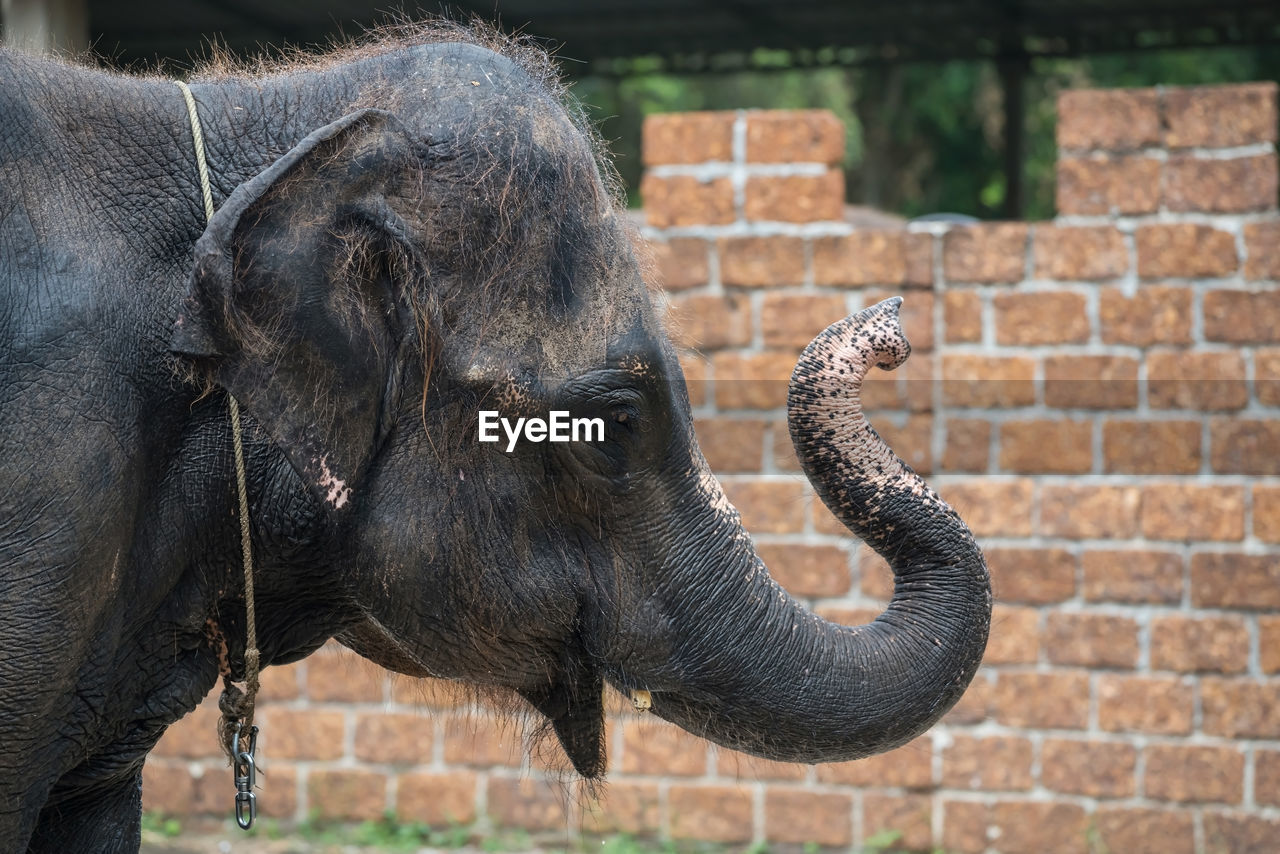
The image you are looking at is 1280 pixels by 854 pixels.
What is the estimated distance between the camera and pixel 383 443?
191 cm

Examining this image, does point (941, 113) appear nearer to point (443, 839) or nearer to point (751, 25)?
point (751, 25)

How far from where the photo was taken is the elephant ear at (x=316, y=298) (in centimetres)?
175

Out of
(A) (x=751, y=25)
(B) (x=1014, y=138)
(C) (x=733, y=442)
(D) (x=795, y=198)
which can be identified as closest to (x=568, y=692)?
(C) (x=733, y=442)

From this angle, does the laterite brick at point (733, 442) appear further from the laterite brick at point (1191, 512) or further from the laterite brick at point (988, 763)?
the laterite brick at point (1191, 512)

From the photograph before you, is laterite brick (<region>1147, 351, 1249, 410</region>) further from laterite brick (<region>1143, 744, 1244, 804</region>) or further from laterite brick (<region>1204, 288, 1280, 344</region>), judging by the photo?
laterite brick (<region>1143, 744, 1244, 804</region>)

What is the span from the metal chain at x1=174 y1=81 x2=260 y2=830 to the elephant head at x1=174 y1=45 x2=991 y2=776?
0.32 ft

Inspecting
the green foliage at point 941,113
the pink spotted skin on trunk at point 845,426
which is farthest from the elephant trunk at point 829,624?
the green foliage at point 941,113

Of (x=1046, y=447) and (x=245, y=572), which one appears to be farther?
(x=1046, y=447)

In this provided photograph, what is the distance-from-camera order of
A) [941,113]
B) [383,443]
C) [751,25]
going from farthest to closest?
[941,113], [751,25], [383,443]

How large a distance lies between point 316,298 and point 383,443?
22 centimetres

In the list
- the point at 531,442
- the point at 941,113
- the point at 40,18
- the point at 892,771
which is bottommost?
the point at 892,771

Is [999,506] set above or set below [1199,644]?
above

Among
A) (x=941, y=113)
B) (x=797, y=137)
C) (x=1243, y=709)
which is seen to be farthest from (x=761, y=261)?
(x=941, y=113)

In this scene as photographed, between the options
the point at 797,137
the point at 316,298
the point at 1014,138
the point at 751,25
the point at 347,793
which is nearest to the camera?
the point at 316,298
